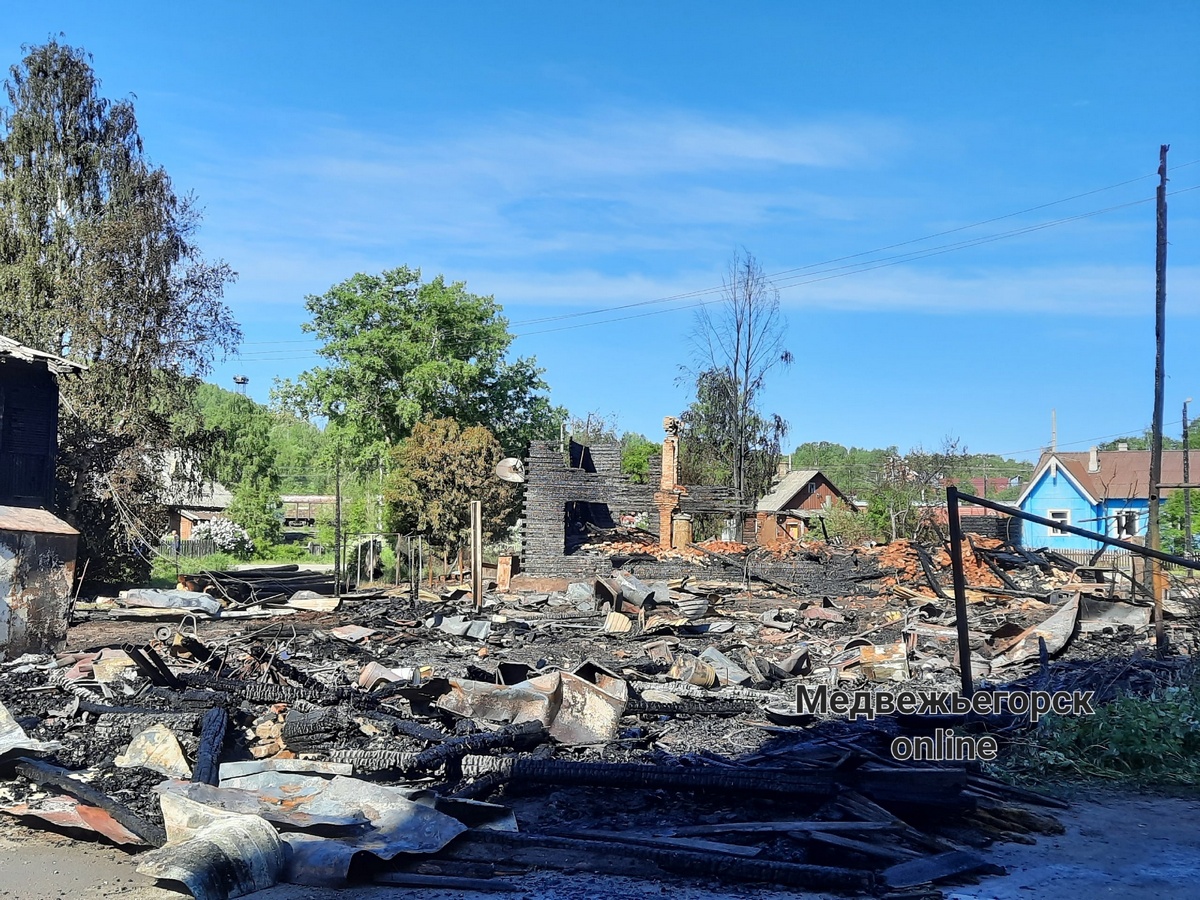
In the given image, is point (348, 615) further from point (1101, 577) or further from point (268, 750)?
point (1101, 577)

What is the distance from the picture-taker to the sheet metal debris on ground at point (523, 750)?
16.1 ft

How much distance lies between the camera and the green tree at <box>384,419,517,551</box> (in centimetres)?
2738

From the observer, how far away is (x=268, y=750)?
740cm

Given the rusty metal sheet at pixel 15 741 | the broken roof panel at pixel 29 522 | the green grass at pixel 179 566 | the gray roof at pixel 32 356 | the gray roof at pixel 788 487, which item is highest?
the gray roof at pixel 32 356

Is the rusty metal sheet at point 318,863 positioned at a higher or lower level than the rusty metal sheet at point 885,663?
higher

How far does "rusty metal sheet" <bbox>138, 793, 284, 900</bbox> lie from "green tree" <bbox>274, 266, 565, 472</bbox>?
32011 mm

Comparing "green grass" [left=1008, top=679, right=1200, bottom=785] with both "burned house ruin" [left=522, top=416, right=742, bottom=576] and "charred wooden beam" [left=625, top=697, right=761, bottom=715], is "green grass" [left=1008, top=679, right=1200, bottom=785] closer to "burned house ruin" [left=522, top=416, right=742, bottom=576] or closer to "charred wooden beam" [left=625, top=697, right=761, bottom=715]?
"charred wooden beam" [left=625, top=697, right=761, bottom=715]

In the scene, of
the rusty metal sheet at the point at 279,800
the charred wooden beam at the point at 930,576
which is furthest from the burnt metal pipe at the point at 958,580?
the charred wooden beam at the point at 930,576

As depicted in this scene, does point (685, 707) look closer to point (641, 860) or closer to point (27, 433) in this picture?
point (641, 860)

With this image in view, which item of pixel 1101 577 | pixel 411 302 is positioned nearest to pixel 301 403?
pixel 411 302

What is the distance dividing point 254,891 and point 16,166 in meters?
26.4

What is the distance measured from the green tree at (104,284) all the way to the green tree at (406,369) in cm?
1115

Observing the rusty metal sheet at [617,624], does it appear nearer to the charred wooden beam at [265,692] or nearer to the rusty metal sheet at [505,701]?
the rusty metal sheet at [505,701]

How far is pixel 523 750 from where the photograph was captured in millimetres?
7262
